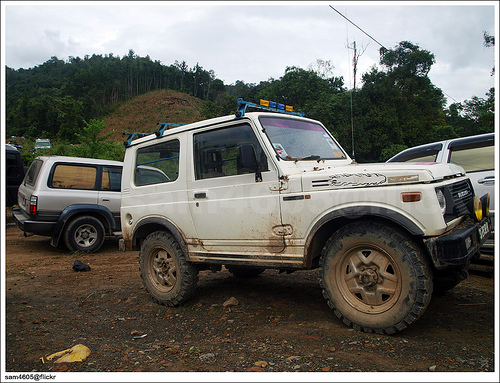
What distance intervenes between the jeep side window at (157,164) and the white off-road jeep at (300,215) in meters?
0.02

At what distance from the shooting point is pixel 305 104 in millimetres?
40281

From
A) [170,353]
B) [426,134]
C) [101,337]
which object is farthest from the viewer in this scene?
[426,134]

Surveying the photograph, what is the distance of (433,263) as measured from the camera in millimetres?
2857

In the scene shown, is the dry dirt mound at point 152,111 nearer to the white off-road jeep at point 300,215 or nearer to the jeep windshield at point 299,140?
the white off-road jeep at point 300,215

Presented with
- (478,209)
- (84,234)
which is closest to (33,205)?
(84,234)

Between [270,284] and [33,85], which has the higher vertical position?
[33,85]

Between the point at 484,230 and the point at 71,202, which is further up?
the point at 71,202

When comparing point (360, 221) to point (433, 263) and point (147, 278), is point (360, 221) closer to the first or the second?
point (433, 263)

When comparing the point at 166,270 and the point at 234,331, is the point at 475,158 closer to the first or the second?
the point at 234,331

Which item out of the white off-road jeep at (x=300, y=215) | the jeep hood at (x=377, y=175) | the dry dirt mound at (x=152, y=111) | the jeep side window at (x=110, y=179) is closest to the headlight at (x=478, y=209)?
the white off-road jeep at (x=300, y=215)

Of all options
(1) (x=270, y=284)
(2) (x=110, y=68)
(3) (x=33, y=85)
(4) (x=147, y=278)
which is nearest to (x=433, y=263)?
(1) (x=270, y=284)

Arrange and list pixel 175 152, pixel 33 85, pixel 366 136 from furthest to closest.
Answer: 1. pixel 33 85
2. pixel 366 136
3. pixel 175 152

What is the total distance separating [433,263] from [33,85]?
96.1 m

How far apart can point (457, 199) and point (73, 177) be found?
7693 mm
